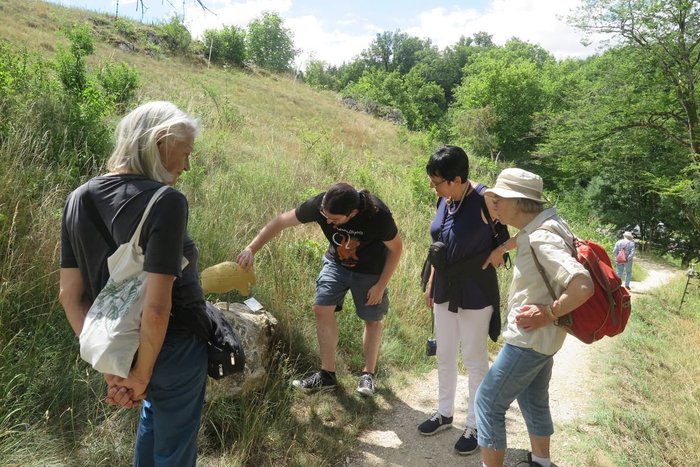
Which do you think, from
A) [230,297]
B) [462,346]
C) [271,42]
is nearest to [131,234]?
[462,346]

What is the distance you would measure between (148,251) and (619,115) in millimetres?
17560

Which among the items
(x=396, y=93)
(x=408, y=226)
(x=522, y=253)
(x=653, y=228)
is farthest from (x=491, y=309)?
(x=396, y=93)

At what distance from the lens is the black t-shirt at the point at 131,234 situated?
61.4 inches

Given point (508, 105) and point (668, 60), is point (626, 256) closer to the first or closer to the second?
point (668, 60)

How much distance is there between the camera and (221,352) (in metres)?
1.92

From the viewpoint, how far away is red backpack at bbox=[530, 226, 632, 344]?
227cm

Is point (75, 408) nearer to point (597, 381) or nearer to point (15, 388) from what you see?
point (15, 388)

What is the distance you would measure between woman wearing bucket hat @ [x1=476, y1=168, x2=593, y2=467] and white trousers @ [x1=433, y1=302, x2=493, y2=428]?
556 mm

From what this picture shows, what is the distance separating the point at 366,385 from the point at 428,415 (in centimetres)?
55

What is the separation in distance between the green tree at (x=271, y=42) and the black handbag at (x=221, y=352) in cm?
5830

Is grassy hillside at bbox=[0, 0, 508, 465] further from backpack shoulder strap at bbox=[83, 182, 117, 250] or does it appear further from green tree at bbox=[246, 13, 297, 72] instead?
green tree at bbox=[246, 13, 297, 72]

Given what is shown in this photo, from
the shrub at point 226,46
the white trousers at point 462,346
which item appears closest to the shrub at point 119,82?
the white trousers at point 462,346

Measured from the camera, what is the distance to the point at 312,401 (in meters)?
3.56

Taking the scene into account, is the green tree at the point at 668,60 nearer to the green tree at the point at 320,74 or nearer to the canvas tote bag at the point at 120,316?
the canvas tote bag at the point at 120,316
